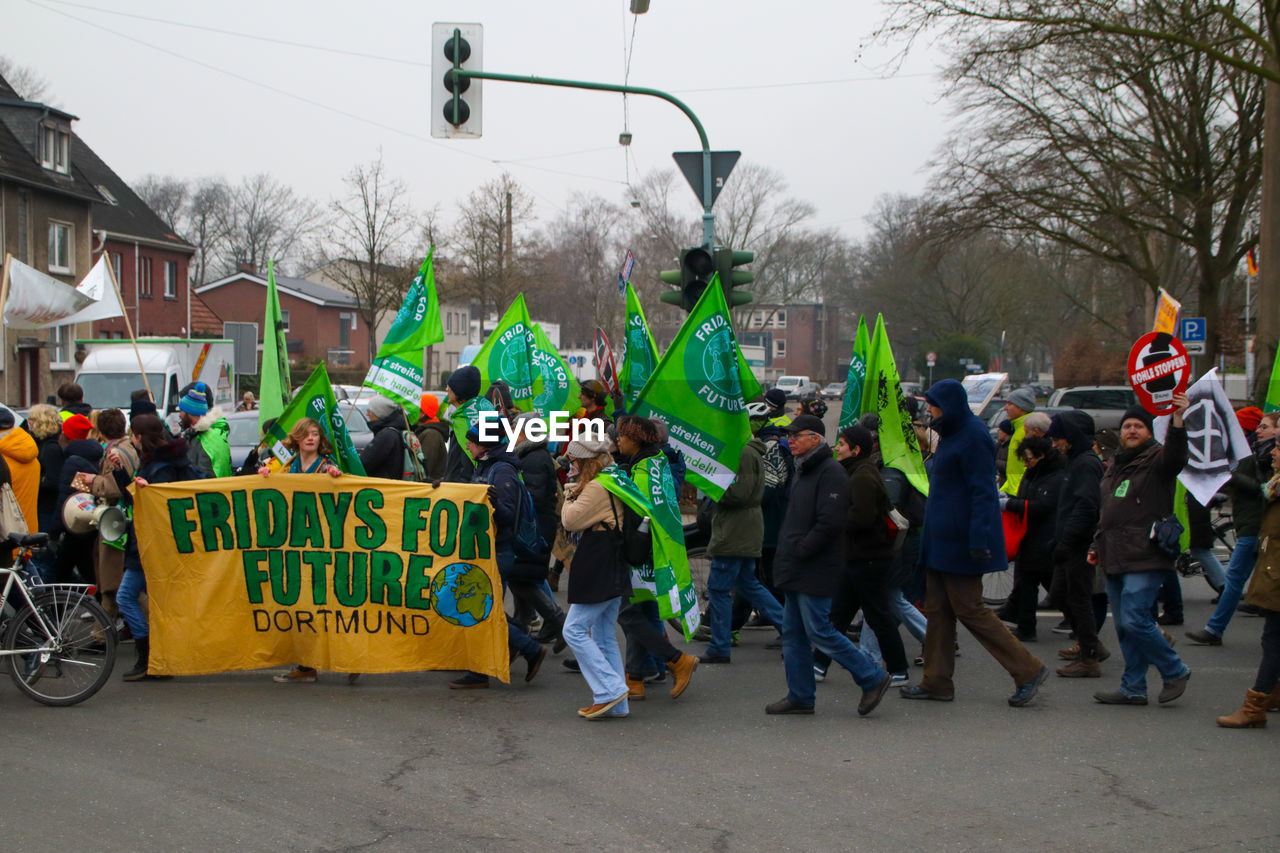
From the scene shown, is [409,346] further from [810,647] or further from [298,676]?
→ [810,647]

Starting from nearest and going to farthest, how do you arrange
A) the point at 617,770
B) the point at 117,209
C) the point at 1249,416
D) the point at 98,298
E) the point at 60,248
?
the point at 617,770 < the point at 1249,416 < the point at 98,298 < the point at 60,248 < the point at 117,209

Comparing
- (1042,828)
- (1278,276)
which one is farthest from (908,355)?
(1042,828)

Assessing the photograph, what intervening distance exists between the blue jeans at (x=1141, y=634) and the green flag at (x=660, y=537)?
8.10ft

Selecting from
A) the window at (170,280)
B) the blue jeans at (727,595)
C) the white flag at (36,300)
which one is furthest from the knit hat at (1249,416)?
the window at (170,280)

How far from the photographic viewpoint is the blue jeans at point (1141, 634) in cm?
693

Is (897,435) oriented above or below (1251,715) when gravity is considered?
above

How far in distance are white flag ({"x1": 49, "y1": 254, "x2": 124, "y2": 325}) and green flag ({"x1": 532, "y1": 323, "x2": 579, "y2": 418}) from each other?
13.1 ft

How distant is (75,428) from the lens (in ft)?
28.4

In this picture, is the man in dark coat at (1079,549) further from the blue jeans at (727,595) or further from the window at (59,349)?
the window at (59,349)

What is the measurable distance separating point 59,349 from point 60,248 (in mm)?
3061

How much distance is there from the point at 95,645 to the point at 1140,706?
5.98 m

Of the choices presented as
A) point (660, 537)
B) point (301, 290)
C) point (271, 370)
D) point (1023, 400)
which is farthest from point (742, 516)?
point (301, 290)

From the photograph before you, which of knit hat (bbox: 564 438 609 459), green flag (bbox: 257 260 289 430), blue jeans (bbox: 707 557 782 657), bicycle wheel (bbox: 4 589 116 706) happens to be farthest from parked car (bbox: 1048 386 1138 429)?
bicycle wheel (bbox: 4 589 116 706)

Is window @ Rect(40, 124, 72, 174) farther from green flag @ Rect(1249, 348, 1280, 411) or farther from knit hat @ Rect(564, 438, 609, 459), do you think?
green flag @ Rect(1249, 348, 1280, 411)
